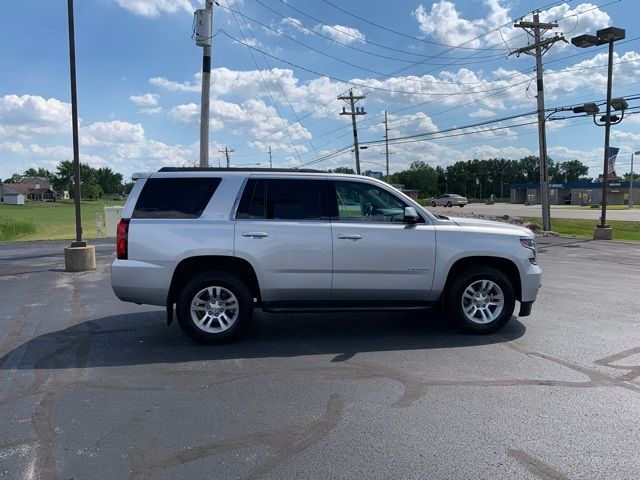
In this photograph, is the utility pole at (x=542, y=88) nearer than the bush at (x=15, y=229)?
Yes

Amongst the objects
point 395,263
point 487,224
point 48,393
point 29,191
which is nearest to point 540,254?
point 487,224

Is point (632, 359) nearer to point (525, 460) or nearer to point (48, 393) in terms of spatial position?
point (525, 460)

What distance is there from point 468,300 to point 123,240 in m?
4.12

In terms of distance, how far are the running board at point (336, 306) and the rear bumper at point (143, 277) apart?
1157 mm

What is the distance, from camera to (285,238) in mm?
5883

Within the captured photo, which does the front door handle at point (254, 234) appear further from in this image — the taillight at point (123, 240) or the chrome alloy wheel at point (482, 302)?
the chrome alloy wheel at point (482, 302)

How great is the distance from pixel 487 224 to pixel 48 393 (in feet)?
17.1

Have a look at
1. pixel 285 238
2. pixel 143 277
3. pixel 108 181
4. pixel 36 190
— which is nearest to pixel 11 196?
pixel 36 190

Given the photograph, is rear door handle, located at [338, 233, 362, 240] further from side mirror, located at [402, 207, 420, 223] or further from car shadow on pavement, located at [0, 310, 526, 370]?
car shadow on pavement, located at [0, 310, 526, 370]

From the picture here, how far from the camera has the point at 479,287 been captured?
6.30 metres

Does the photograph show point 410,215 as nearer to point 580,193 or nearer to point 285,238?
point 285,238

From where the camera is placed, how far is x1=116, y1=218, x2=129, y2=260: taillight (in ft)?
19.0

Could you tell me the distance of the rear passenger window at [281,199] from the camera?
6.00 meters

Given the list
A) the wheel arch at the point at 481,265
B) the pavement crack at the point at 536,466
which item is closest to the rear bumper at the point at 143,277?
the wheel arch at the point at 481,265
